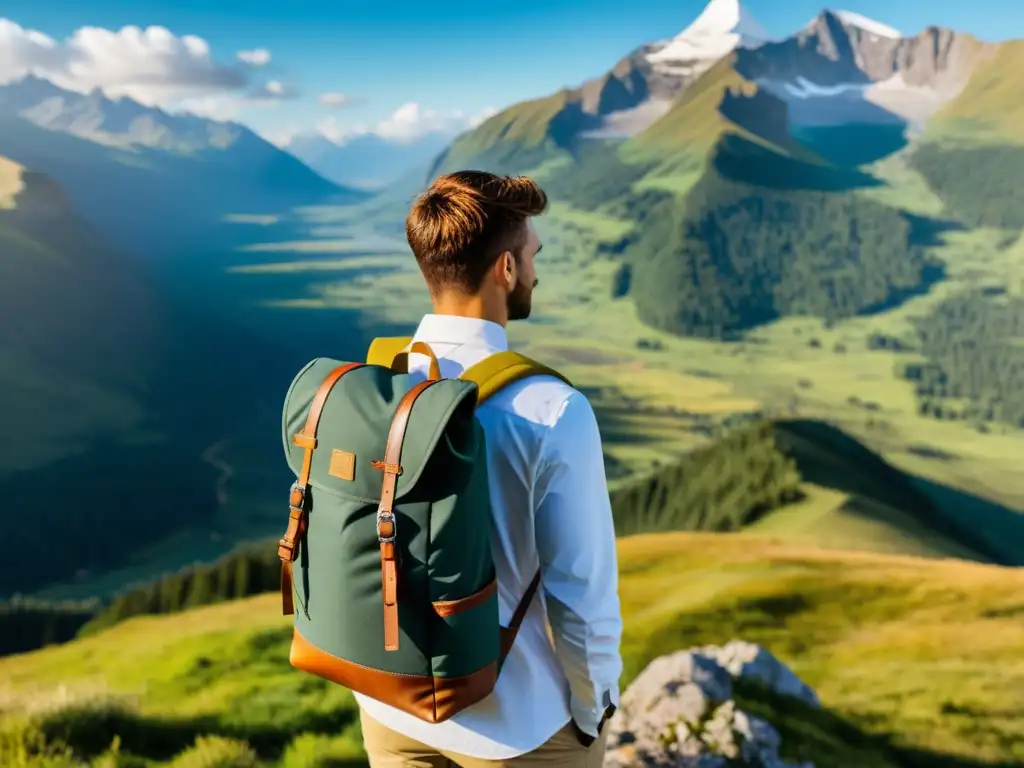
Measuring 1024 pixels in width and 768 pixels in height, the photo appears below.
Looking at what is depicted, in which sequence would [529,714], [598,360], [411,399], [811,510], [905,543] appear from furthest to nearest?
[598,360], [811,510], [905,543], [529,714], [411,399]

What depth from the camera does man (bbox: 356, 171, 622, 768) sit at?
9.11 feet

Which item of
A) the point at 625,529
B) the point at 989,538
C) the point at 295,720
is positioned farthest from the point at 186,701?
the point at 989,538

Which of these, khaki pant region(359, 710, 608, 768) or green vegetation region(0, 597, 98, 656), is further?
green vegetation region(0, 597, 98, 656)

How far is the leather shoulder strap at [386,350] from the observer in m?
3.19

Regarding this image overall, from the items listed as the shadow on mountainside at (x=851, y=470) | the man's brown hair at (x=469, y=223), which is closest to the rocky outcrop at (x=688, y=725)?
the man's brown hair at (x=469, y=223)

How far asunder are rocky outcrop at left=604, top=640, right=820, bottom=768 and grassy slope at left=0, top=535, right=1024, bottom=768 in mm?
462

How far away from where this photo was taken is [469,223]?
289cm

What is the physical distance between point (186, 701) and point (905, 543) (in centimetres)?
3734

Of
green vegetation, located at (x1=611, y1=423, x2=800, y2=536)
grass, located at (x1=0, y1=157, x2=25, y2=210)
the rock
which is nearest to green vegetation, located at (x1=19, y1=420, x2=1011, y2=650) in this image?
green vegetation, located at (x1=611, y1=423, x2=800, y2=536)

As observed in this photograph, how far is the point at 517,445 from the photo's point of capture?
2756mm

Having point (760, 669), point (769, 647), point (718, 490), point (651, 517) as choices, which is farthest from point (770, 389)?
point (760, 669)

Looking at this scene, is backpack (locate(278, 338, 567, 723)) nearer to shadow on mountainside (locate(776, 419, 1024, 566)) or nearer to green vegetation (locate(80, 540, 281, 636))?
green vegetation (locate(80, 540, 281, 636))

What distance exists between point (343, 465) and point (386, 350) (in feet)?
2.31

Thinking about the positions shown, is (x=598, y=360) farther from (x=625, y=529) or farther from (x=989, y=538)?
(x=625, y=529)
